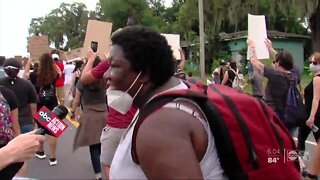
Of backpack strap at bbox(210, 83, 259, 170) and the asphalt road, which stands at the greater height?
backpack strap at bbox(210, 83, 259, 170)

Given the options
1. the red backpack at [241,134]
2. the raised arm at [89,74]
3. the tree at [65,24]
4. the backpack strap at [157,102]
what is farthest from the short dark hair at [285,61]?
the tree at [65,24]

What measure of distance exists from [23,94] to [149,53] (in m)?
4.70

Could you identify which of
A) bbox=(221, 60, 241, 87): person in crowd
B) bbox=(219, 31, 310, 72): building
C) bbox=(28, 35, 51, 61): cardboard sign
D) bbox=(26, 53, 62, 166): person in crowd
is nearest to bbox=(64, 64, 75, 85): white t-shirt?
bbox=(28, 35, 51, 61): cardboard sign

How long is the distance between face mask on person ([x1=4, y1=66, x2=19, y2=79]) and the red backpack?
4680 mm

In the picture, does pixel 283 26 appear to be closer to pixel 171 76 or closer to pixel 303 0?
pixel 303 0

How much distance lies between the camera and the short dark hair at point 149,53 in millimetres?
1940

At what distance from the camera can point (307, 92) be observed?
6648 millimetres

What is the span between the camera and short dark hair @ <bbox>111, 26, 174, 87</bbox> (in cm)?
194

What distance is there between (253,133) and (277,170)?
0.19m

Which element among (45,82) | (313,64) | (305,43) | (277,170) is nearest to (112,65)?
(277,170)

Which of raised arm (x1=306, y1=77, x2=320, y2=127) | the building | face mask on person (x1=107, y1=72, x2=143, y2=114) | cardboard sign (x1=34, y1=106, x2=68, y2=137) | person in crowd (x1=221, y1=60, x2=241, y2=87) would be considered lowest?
the building

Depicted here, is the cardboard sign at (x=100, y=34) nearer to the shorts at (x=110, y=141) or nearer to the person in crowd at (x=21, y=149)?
the shorts at (x=110, y=141)

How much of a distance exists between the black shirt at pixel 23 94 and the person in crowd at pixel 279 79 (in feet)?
9.47

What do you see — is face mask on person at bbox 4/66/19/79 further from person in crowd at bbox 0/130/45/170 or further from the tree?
the tree
